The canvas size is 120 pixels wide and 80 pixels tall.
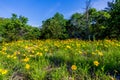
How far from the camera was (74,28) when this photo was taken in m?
31.8

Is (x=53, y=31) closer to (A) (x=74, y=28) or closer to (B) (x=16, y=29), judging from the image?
(A) (x=74, y=28)

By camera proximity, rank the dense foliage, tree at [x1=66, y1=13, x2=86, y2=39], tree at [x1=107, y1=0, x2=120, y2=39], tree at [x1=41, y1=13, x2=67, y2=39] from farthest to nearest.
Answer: tree at [x1=41, y1=13, x2=67, y2=39] < tree at [x1=66, y1=13, x2=86, y2=39] < tree at [x1=107, y1=0, x2=120, y2=39] < the dense foliage

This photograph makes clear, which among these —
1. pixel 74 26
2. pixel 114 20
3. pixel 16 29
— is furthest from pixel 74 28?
pixel 16 29

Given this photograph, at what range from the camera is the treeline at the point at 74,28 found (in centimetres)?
2231

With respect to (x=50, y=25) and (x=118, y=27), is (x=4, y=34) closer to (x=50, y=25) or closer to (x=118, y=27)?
(x=50, y=25)

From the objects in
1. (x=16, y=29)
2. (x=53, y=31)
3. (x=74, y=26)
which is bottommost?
(x=53, y=31)

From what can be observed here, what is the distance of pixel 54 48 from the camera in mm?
7059

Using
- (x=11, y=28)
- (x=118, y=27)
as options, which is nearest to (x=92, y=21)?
(x=118, y=27)

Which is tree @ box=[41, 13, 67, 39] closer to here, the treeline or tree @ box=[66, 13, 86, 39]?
the treeline

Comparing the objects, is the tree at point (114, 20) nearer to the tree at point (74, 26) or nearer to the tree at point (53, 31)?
the tree at point (74, 26)

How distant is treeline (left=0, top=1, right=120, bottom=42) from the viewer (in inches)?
878

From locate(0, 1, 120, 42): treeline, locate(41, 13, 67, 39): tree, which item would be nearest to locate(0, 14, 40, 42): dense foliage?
locate(0, 1, 120, 42): treeline

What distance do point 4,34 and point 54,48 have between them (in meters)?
17.8

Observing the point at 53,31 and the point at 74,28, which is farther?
the point at 74,28
